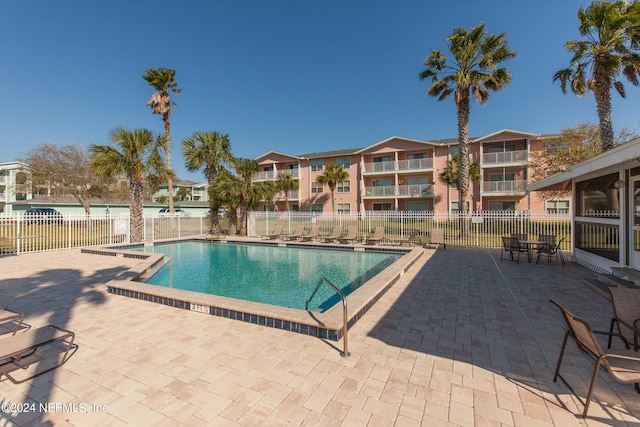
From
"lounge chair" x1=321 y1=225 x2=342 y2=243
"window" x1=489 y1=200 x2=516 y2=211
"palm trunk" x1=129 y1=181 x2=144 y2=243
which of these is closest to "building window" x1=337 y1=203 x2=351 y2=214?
"window" x1=489 y1=200 x2=516 y2=211

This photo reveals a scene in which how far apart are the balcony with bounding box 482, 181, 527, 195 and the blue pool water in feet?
60.6

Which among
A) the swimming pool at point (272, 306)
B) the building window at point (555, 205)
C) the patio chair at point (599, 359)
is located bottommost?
the swimming pool at point (272, 306)

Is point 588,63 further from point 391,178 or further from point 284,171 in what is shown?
point 284,171

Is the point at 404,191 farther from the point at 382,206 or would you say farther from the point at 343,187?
the point at 343,187

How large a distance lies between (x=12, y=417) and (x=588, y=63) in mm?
19941

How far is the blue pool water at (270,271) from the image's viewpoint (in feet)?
25.0

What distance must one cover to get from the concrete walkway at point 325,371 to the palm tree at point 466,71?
11837mm

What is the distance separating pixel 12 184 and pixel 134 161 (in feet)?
85.9

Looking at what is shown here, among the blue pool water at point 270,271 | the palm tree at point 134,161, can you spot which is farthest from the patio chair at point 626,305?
the palm tree at point 134,161

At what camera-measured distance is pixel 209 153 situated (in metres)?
18.1

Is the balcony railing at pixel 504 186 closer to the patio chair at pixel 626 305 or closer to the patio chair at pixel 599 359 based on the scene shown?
the patio chair at pixel 626 305

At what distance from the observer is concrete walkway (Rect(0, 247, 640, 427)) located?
2.55 metres

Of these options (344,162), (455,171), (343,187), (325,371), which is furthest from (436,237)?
(344,162)

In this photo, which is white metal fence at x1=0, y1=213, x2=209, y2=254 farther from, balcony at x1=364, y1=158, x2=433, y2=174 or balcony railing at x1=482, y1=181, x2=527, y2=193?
balcony railing at x1=482, y1=181, x2=527, y2=193
